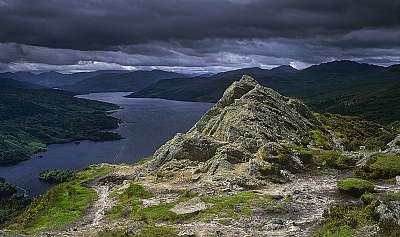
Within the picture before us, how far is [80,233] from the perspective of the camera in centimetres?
3103

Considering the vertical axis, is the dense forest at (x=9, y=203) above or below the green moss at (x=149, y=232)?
below

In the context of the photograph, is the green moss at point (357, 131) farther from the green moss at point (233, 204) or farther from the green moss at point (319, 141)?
the green moss at point (233, 204)

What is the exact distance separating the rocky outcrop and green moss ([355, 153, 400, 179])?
26.1 ft

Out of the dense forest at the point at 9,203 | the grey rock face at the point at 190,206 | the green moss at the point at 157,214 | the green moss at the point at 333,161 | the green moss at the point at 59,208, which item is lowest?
the dense forest at the point at 9,203

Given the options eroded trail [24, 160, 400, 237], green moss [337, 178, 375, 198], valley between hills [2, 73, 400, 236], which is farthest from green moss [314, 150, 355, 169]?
green moss [337, 178, 375, 198]

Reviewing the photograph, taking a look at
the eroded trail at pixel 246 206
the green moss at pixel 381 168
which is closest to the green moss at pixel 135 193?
the eroded trail at pixel 246 206

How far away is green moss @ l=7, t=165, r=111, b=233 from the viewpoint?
4105 centimetres

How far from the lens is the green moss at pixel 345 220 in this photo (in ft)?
74.7

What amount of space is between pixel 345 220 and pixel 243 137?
33.8 meters

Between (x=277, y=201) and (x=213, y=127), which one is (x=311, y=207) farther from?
(x=213, y=127)

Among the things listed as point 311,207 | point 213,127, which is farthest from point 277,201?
point 213,127

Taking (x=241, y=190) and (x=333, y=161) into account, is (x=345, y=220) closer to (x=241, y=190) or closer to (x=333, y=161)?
(x=241, y=190)

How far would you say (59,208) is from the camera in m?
47.5

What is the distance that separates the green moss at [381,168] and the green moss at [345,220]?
13.1m
